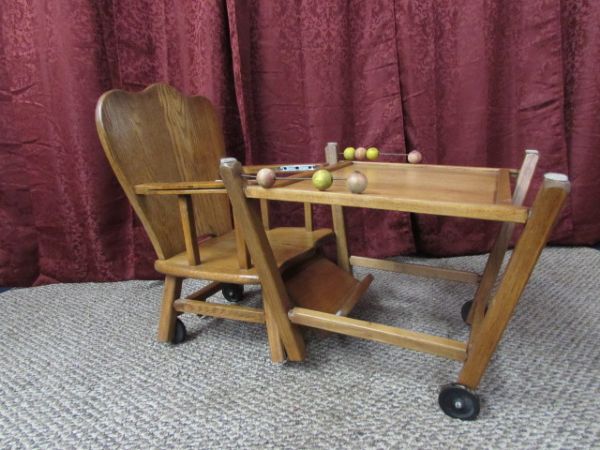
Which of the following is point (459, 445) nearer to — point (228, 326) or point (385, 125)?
point (228, 326)

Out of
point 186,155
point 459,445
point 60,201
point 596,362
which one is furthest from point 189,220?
point 596,362

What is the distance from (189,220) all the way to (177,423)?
0.45 m


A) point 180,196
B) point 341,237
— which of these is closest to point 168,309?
point 180,196

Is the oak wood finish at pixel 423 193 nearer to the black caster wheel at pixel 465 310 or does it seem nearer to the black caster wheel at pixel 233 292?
the black caster wheel at pixel 465 310

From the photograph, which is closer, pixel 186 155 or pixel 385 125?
pixel 186 155

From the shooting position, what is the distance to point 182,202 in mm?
975

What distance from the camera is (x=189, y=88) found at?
1536mm

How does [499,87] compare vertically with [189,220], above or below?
above

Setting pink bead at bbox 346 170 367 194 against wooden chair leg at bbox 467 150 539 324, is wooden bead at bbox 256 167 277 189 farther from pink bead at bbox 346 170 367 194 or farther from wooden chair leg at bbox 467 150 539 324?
wooden chair leg at bbox 467 150 539 324

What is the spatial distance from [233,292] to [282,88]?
0.80 m

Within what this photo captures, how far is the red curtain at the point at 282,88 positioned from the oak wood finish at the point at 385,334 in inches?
31.3

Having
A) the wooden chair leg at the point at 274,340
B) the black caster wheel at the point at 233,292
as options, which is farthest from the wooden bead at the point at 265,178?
the black caster wheel at the point at 233,292

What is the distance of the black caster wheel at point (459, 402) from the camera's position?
800 millimetres

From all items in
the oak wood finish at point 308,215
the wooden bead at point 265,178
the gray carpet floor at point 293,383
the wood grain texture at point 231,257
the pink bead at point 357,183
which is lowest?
the gray carpet floor at point 293,383
